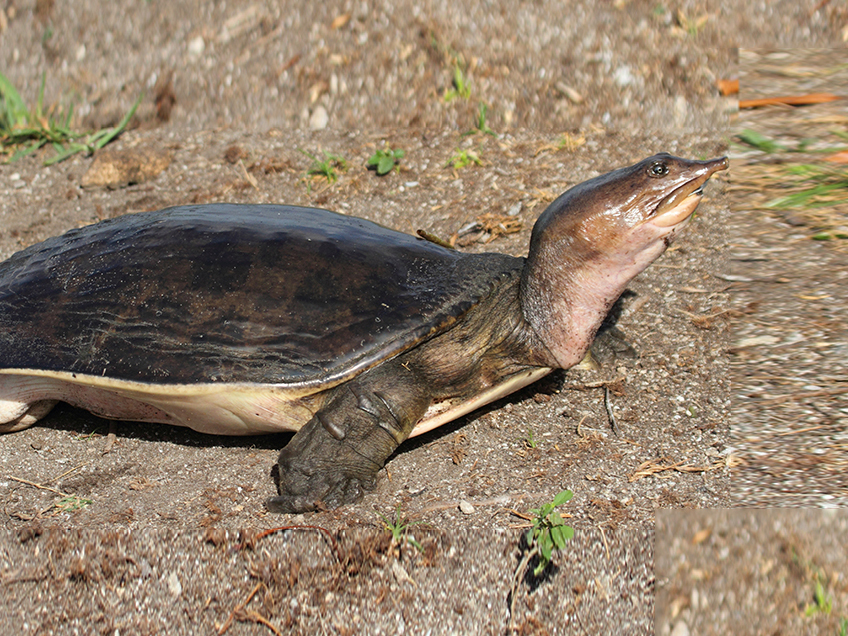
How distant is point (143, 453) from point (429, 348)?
102 centimetres

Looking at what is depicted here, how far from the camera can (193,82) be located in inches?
181

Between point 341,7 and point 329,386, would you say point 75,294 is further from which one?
point 341,7

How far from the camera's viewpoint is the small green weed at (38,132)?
4.32m

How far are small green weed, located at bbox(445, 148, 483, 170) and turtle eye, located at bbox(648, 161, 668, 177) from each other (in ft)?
5.68

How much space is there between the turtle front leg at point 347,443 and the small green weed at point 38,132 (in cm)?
294

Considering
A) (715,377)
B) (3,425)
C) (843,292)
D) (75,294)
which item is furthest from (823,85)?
(3,425)

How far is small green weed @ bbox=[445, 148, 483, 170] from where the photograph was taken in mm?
3791

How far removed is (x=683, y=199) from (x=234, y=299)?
134cm

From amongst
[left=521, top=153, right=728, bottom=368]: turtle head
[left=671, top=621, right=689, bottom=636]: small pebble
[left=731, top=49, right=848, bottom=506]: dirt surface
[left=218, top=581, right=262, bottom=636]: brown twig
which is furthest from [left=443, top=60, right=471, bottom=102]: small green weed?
[left=671, top=621, right=689, bottom=636]: small pebble

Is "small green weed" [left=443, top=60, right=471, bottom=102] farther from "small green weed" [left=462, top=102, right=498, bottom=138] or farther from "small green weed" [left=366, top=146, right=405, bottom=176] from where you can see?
"small green weed" [left=366, top=146, right=405, bottom=176]

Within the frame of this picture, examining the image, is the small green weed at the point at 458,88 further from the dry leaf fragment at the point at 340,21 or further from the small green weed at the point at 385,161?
the dry leaf fragment at the point at 340,21

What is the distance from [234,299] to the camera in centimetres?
228

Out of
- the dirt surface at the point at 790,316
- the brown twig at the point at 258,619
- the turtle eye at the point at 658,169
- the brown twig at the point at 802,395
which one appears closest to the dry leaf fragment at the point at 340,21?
the dirt surface at the point at 790,316

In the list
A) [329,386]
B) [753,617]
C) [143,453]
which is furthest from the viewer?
[143,453]
